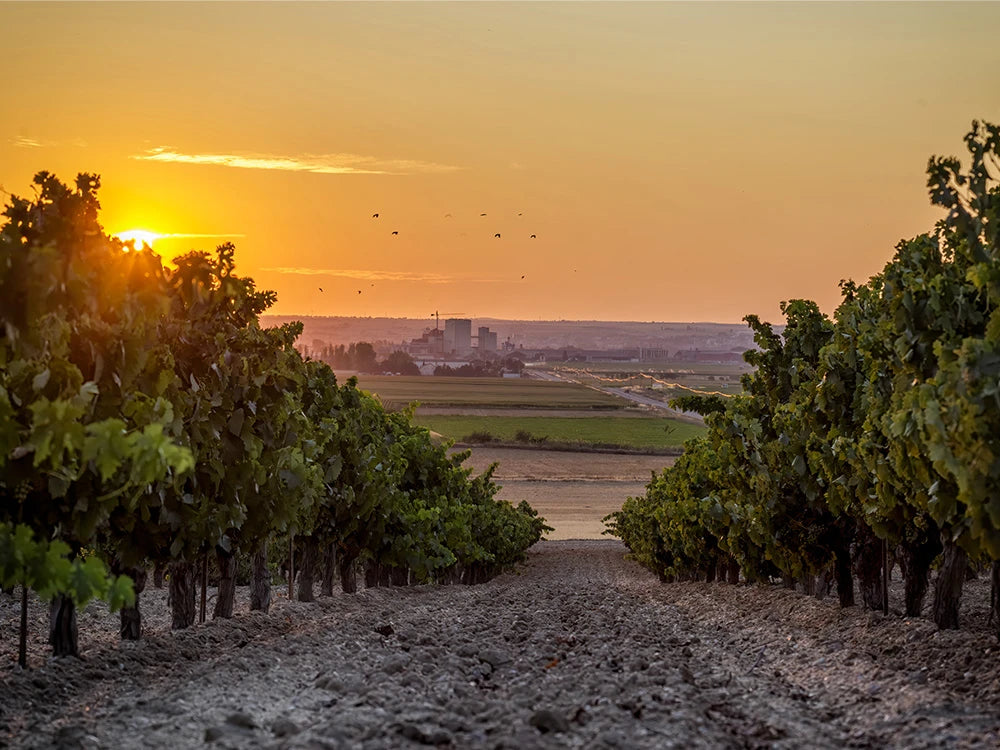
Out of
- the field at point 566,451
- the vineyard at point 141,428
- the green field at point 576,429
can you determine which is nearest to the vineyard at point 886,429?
the vineyard at point 141,428

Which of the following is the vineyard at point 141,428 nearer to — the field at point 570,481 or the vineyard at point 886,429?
the vineyard at point 886,429

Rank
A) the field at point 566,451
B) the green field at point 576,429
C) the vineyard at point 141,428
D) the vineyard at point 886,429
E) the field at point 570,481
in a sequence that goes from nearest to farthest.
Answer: the vineyard at point 141,428
the vineyard at point 886,429
the field at point 570,481
the field at point 566,451
the green field at point 576,429

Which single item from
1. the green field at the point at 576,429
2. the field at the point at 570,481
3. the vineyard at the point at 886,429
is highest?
the vineyard at the point at 886,429

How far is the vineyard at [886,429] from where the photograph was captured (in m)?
13.4

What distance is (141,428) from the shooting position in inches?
595

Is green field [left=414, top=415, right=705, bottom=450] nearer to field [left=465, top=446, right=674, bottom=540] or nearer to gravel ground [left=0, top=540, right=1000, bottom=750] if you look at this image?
field [left=465, top=446, right=674, bottom=540]

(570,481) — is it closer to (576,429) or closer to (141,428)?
(576,429)

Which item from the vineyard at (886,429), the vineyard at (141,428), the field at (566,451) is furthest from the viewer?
the field at (566,451)

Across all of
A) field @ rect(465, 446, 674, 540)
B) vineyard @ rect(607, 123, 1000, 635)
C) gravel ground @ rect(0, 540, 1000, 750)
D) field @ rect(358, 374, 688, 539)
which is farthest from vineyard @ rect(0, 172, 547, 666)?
field @ rect(358, 374, 688, 539)

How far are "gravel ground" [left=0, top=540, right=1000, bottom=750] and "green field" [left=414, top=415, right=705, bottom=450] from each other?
4646 inches

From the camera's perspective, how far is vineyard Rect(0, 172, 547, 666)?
1020cm

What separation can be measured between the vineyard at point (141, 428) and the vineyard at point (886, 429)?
8193 millimetres

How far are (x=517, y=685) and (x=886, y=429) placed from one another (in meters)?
6.93

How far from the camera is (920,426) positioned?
47.4 ft
